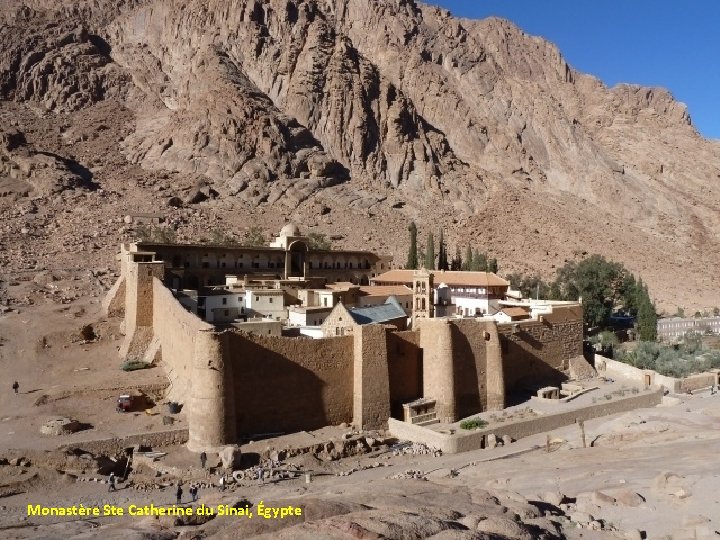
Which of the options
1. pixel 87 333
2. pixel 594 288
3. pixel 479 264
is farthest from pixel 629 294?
pixel 87 333

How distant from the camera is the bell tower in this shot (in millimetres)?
29031

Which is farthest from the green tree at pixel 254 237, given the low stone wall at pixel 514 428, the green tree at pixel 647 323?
the low stone wall at pixel 514 428

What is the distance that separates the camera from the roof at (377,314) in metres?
25.0

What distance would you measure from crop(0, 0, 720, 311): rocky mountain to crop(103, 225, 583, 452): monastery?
20718 millimetres

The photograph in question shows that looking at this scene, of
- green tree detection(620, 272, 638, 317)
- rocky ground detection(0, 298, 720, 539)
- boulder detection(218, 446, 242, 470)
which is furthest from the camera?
green tree detection(620, 272, 638, 317)

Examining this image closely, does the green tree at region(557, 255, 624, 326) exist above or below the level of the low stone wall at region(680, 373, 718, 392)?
above

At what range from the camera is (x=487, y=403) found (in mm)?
24000

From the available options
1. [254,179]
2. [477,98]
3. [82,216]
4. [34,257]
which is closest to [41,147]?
[82,216]

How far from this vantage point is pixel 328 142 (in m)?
75.9

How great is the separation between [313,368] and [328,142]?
5848 centimetres

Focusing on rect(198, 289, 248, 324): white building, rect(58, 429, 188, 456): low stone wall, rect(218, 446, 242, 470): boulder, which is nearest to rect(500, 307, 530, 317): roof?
rect(198, 289, 248, 324): white building

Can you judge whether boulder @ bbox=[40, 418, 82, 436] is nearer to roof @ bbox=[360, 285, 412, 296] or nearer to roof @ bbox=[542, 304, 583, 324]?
Answer: roof @ bbox=[360, 285, 412, 296]

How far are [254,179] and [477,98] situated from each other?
136 feet

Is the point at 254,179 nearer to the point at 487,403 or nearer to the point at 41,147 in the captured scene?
the point at 41,147
